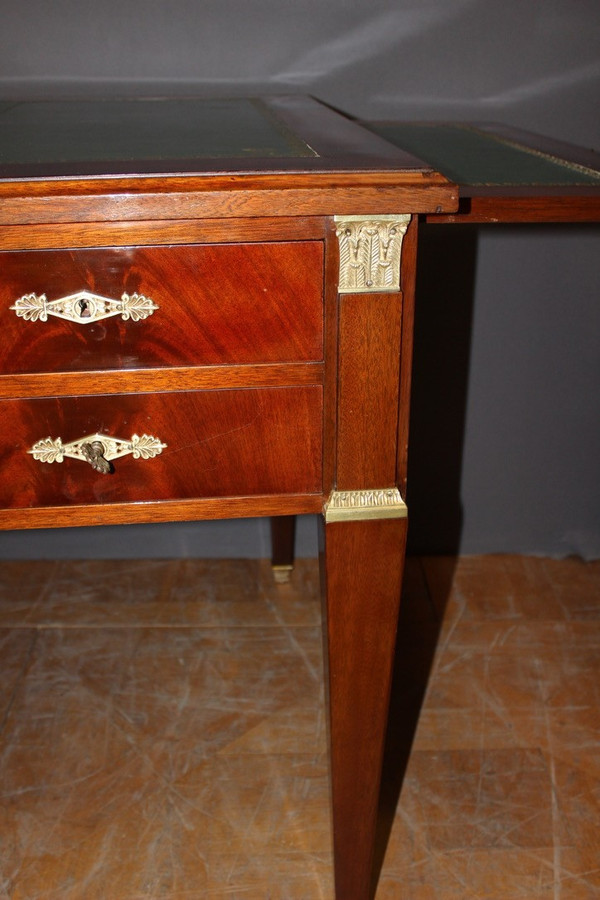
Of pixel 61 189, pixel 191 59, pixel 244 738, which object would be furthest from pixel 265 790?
pixel 191 59

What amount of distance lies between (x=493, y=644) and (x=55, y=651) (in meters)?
0.69

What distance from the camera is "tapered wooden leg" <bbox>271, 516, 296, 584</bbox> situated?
1.45 metres

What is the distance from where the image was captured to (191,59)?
1.20 m

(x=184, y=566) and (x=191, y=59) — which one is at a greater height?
(x=191, y=59)

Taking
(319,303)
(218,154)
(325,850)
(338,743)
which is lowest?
(325,850)

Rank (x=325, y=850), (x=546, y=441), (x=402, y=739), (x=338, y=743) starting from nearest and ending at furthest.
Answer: (x=338, y=743)
(x=325, y=850)
(x=402, y=739)
(x=546, y=441)

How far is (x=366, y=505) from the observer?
750 millimetres

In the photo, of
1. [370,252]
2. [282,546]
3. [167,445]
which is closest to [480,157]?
[370,252]

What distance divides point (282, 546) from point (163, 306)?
0.85 m

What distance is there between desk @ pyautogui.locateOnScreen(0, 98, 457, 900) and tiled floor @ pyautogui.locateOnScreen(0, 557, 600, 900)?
341mm

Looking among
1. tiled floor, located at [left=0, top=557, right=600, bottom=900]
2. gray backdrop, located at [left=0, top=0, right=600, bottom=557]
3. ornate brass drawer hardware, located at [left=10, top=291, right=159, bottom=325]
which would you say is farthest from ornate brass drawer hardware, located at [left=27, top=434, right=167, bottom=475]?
gray backdrop, located at [left=0, top=0, right=600, bottom=557]

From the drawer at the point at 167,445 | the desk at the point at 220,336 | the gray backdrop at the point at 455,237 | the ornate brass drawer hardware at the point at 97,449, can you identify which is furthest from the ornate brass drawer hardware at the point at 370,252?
the gray backdrop at the point at 455,237

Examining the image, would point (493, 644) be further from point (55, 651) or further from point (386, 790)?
point (55, 651)

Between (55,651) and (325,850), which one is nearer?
(325,850)
